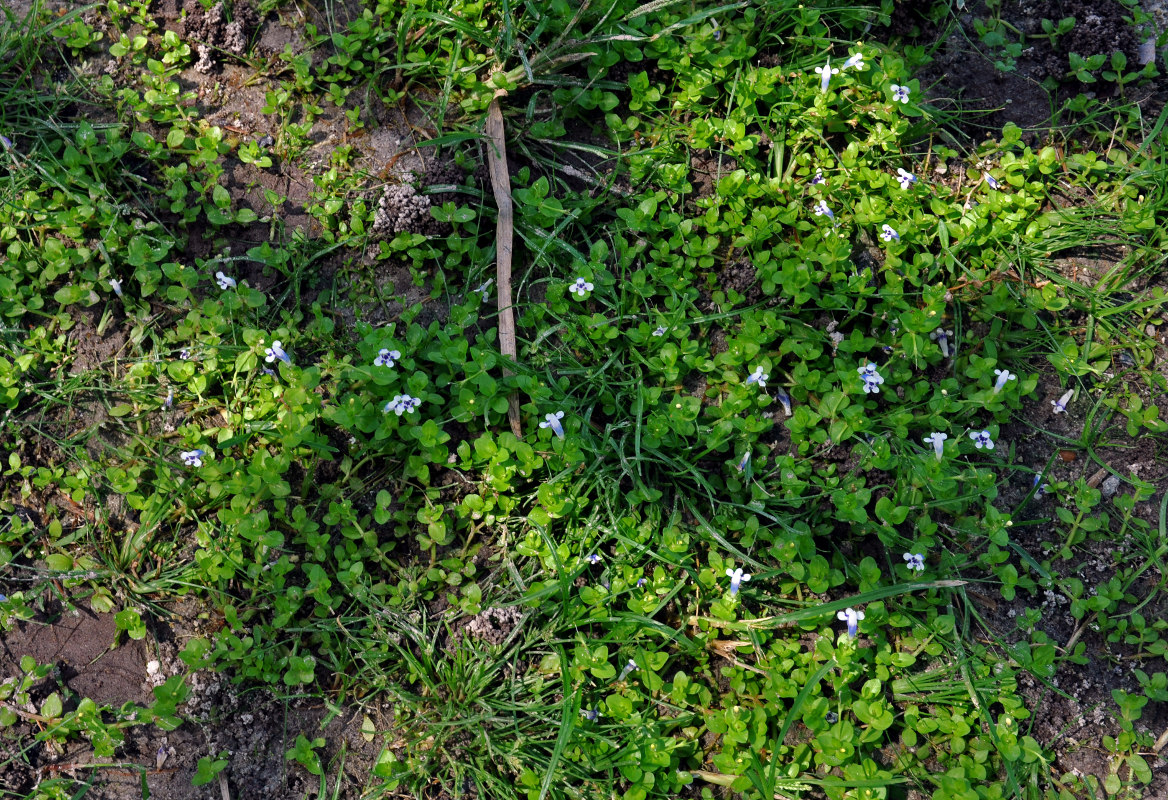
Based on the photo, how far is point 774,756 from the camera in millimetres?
2717

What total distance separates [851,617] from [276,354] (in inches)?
91.0

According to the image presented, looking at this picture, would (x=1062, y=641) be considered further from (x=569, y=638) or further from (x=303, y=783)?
(x=303, y=783)

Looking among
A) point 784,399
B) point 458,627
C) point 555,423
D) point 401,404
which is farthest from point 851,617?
point 401,404

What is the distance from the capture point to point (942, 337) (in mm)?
3543

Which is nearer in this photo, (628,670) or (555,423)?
(628,670)

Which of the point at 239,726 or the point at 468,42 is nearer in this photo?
the point at 239,726

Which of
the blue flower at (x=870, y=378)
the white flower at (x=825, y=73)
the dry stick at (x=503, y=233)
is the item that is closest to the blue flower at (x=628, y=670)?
the dry stick at (x=503, y=233)

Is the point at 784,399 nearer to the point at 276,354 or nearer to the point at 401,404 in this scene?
the point at 401,404

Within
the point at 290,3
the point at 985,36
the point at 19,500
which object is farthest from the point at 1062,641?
the point at 290,3

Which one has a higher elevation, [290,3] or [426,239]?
[290,3]

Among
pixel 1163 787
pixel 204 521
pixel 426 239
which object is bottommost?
pixel 1163 787

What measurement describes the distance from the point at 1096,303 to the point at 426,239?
9.45 ft

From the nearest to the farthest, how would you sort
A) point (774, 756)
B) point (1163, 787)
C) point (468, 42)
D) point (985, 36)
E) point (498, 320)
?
point (774, 756)
point (1163, 787)
point (498, 320)
point (468, 42)
point (985, 36)

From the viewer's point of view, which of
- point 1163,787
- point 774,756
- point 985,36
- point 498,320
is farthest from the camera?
point 985,36
